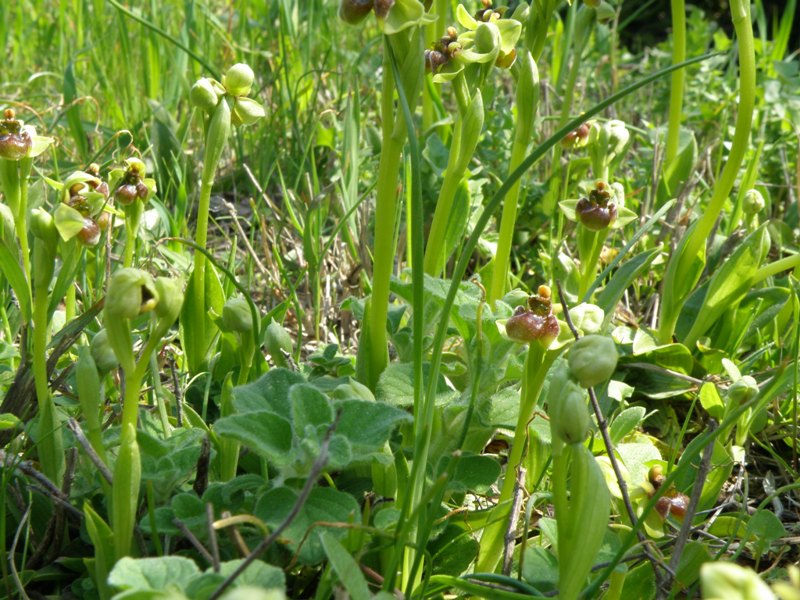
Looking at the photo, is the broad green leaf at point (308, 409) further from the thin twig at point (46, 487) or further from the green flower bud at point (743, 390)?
the green flower bud at point (743, 390)

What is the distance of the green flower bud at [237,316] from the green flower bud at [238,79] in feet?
0.99

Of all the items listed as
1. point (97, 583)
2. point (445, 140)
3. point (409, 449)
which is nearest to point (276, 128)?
point (445, 140)

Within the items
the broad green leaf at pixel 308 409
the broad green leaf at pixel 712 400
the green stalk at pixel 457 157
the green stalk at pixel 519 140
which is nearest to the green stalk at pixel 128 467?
the broad green leaf at pixel 308 409

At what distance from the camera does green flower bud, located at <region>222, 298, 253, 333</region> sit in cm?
113

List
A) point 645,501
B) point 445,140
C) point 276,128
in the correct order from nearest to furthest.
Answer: point 645,501
point 445,140
point 276,128

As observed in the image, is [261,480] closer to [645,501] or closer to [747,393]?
[645,501]

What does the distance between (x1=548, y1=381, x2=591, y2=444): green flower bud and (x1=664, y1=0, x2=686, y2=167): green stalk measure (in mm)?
1141

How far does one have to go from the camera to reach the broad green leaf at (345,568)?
81cm

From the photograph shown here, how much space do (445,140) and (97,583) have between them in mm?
1366

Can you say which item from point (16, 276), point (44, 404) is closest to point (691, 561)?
point (44, 404)

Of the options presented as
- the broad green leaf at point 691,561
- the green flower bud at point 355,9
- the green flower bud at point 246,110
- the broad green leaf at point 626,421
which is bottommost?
the broad green leaf at point 691,561

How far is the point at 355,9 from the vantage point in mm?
921

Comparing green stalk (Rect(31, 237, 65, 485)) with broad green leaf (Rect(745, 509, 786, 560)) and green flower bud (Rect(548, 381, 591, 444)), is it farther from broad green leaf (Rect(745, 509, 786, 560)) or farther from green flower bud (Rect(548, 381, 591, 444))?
broad green leaf (Rect(745, 509, 786, 560))

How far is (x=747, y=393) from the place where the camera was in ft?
3.52
